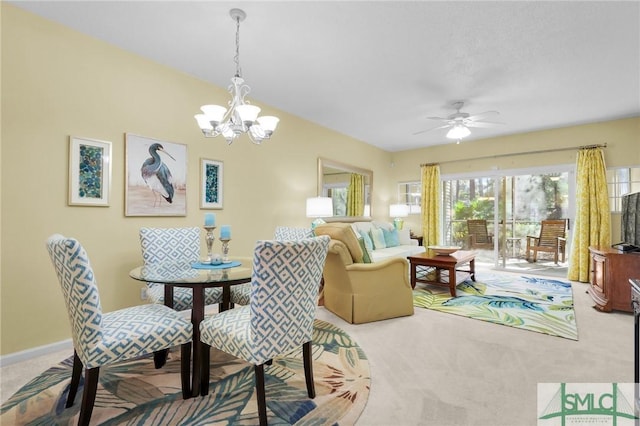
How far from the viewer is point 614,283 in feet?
11.1

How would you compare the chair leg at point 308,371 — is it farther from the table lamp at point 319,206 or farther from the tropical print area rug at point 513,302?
the table lamp at point 319,206

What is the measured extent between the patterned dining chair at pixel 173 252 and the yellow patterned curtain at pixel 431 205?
501 centimetres

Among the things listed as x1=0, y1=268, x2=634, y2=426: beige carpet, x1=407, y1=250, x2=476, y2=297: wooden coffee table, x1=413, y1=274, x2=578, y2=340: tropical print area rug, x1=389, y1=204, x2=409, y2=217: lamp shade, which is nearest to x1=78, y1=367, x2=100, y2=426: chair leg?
x1=0, y1=268, x2=634, y2=426: beige carpet

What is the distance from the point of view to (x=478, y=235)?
6.23 m

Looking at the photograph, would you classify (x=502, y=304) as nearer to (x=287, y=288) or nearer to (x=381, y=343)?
(x=381, y=343)

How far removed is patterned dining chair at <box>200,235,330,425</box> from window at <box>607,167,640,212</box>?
5578 millimetres

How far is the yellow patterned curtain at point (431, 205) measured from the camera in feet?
21.0

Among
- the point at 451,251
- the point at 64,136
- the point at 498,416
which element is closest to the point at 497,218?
the point at 451,251

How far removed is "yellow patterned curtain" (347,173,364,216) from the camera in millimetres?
5816

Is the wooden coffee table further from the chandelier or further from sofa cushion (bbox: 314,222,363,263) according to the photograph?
the chandelier

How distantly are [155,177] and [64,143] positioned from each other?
0.73 m

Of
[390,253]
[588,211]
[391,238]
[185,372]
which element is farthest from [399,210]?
[185,372]

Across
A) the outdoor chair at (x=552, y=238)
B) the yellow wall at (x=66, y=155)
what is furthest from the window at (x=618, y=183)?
the yellow wall at (x=66, y=155)

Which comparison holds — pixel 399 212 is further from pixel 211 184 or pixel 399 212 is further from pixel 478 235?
pixel 211 184
